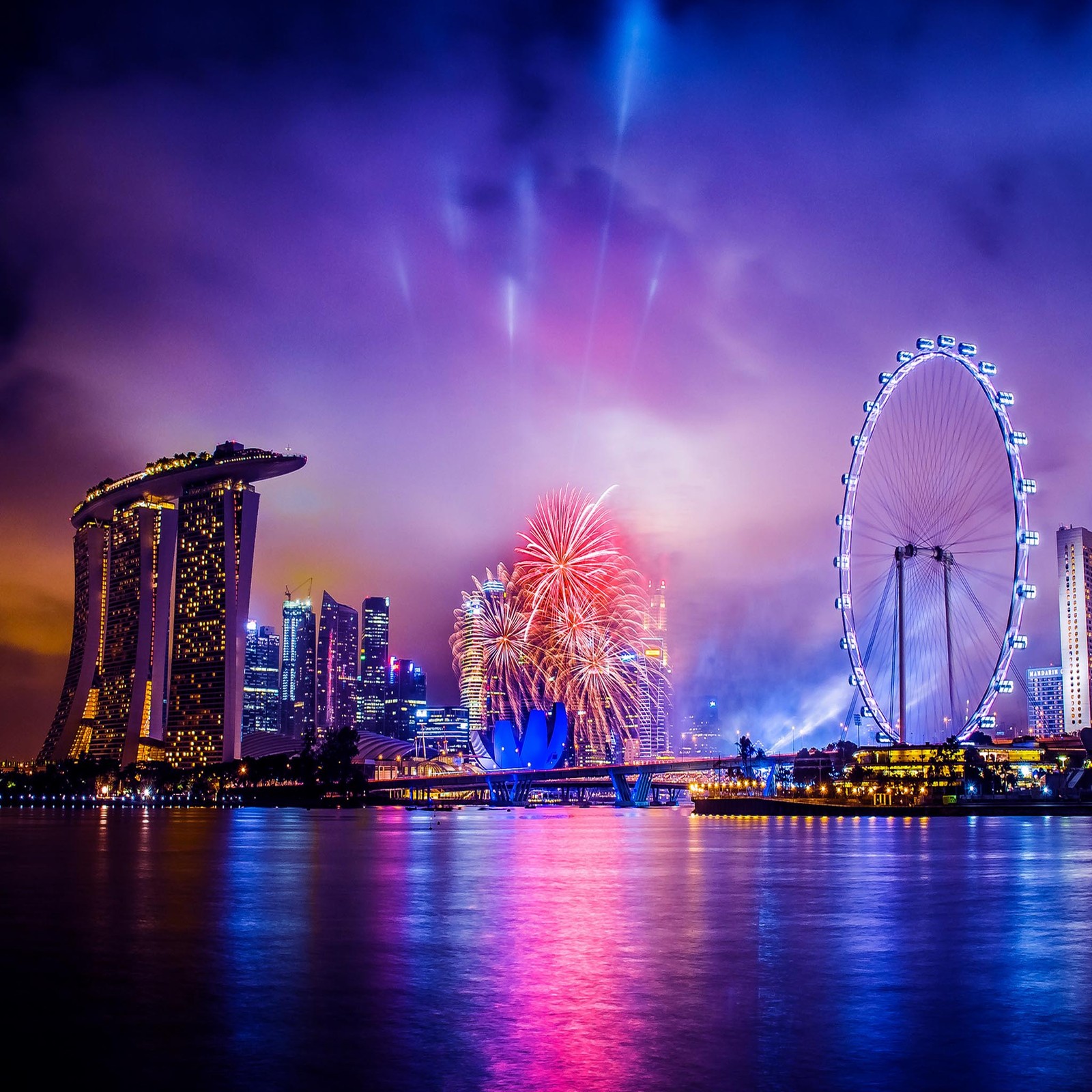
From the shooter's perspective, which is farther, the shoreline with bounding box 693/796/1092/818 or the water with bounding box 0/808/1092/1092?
the shoreline with bounding box 693/796/1092/818

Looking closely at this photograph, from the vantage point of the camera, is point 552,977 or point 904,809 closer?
point 552,977

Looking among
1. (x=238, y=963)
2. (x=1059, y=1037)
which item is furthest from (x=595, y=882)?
(x=1059, y=1037)

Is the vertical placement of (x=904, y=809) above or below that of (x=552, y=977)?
below

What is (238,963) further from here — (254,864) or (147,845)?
(147,845)

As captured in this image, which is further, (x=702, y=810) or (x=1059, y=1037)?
(x=702, y=810)

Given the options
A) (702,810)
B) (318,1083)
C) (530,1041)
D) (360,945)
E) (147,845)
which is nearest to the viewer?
(318,1083)

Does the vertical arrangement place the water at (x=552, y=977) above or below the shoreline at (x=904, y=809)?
above

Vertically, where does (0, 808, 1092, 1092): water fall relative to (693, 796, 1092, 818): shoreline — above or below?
above

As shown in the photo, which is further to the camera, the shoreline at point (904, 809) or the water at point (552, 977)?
the shoreline at point (904, 809)
